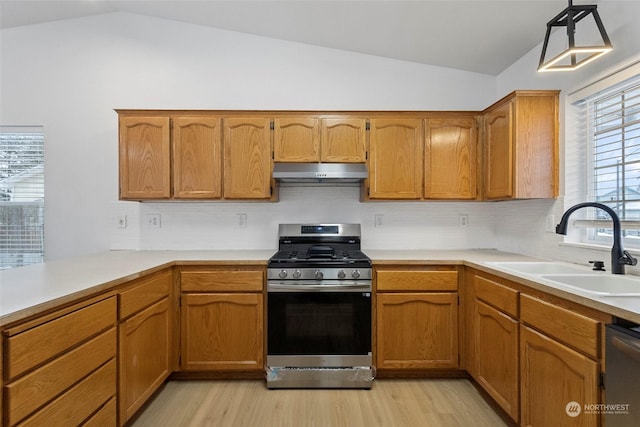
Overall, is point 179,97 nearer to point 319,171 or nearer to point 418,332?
point 319,171

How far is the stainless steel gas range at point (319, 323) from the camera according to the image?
234 centimetres

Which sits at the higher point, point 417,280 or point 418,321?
point 417,280

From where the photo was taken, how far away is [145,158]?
8.70ft

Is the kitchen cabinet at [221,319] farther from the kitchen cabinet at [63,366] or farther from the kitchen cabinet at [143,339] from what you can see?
the kitchen cabinet at [63,366]

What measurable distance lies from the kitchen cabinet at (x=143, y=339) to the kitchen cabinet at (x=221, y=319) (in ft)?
0.44

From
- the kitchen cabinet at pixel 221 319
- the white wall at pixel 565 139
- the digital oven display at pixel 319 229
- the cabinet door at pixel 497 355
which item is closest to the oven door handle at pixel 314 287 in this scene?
the kitchen cabinet at pixel 221 319

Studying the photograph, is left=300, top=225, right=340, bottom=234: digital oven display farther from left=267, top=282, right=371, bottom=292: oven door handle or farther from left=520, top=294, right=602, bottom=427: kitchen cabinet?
left=520, top=294, right=602, bottom=427: kitchen cabinet

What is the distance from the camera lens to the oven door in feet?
7.72

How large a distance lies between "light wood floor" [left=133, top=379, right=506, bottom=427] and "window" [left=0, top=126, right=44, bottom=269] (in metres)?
1.85

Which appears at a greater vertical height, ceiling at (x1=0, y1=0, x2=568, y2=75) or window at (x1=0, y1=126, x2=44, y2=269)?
ceiling at (x1=0, y1=0, x2=568, y2=75)

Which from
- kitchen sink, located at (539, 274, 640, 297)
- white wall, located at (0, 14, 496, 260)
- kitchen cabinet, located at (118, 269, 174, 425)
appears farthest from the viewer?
white wall, located at (0, 14, 496, 260)

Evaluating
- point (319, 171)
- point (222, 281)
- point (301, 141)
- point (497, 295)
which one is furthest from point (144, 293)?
point (497, 295)

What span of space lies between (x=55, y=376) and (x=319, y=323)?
1.48 m

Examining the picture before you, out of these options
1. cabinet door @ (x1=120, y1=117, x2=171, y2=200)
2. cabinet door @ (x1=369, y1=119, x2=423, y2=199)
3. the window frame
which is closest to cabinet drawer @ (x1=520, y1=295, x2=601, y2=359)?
the window frame
